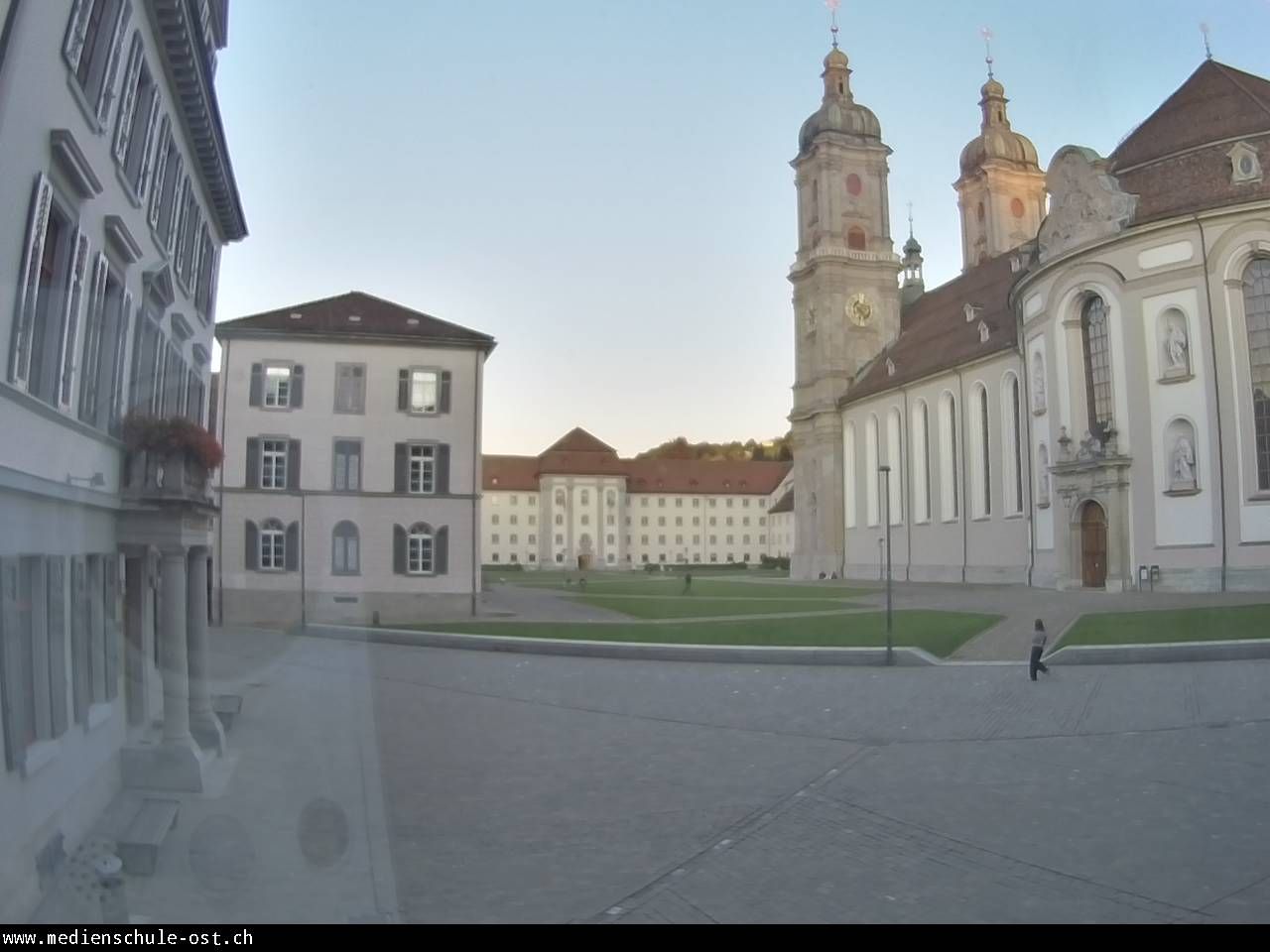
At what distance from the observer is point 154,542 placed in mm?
11102

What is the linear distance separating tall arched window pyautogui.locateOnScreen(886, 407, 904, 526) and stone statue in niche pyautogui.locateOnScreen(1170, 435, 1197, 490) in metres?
25.8

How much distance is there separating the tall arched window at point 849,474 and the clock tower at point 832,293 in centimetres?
44

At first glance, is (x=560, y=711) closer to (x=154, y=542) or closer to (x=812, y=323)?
(x=154, y=542)

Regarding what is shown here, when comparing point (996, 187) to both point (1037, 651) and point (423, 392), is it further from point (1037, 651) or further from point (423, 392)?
point (1037, 651)

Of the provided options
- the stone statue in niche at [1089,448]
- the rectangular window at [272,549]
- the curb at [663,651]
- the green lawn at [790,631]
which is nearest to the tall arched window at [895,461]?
the stone statue in niche at [1089,448]

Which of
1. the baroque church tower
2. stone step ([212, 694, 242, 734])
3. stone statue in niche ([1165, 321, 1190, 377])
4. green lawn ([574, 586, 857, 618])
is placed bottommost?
stone step ([212, 694, 242, 734])

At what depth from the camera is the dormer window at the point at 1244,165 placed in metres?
35.6

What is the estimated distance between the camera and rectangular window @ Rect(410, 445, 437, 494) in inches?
1492

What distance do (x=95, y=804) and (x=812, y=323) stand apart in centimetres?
6850

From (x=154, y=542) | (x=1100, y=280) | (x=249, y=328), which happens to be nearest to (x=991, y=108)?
(x=1100, y=280)

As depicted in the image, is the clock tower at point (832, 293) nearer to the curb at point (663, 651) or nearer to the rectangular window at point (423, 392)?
the rectangular window at point (423, 392)

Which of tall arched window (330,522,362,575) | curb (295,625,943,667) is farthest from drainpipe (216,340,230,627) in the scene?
curb (295,625,943,667)

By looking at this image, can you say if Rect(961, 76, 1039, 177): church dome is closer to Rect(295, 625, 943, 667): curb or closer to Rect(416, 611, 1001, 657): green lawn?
Rect(416, 611, 1001, 657): green lawn

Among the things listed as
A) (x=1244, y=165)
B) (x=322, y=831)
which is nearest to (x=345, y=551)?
(x=322, y=831)
